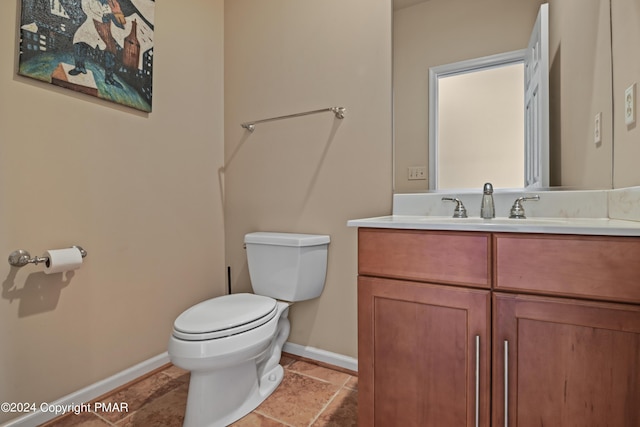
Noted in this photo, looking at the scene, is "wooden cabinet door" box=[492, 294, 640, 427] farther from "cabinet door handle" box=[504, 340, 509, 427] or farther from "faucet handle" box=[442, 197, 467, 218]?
"faucet handle" box=[442, 197, 467, 218]

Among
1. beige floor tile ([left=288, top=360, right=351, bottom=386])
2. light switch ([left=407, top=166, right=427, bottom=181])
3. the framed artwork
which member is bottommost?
beige floor tile ([left=288, top=360, right=351, bottom=386])

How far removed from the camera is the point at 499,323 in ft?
2.85

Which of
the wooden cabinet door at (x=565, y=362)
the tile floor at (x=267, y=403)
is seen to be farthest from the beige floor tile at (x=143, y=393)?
the wooden cabinet door at (x=565, y=362)

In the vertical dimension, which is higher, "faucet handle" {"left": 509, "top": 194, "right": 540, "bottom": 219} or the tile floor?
"faucet handle" {"left": 509, "top": 194, "right": 540, "bottom": 219}

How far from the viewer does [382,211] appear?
1.60m

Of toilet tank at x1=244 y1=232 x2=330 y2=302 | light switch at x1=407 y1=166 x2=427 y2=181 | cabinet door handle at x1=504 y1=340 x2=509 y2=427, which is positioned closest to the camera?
cabinet door handle at x1=504 y1=340 x2=509 y2=427

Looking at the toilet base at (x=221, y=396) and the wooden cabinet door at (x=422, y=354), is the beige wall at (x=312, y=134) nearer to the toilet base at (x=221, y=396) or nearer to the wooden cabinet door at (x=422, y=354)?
the toilet base at (x=221, y=396)

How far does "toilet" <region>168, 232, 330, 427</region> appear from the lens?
1.19 metres

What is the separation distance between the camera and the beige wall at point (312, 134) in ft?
5.32

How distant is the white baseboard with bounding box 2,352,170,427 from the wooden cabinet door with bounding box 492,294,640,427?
1.62 m

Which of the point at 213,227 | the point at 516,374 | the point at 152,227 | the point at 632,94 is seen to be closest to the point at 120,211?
the point at 152,227

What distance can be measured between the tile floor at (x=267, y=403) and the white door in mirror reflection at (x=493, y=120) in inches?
43.4

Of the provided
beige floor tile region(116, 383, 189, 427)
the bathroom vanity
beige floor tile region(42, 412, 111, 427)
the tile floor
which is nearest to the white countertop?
the bathroom vanity

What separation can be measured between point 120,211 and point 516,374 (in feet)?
5.69
